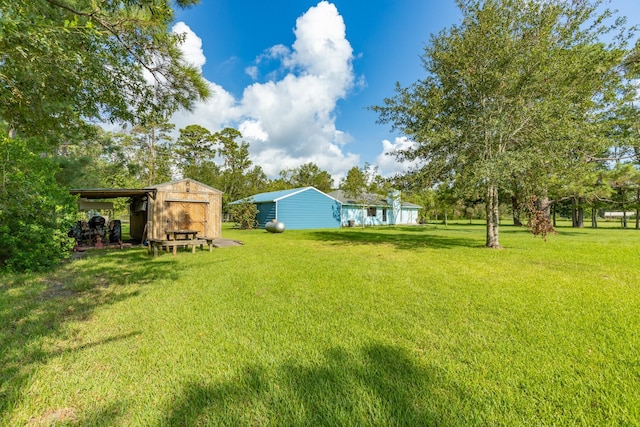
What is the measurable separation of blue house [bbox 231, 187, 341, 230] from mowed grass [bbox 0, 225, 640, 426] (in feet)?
55.7

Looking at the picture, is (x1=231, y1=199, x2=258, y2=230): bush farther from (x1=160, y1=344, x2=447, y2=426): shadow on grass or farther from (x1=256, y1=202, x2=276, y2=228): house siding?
(x1=160, y1=344, x2=447, y2=426): shadow on grass

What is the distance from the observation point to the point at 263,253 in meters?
8.88

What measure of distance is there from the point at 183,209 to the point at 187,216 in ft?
1.16

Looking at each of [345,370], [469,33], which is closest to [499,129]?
[469,33]

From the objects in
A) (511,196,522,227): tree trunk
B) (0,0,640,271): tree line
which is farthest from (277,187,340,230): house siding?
(511,196,522,227): tree trunk

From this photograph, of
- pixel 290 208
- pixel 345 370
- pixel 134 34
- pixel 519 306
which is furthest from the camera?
pixel 290 208

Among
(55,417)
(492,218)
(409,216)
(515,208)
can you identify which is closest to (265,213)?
(492,218)

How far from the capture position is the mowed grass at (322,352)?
184cm

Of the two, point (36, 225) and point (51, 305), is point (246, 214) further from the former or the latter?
point (51, 305)

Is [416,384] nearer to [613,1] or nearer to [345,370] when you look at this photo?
[345,370]

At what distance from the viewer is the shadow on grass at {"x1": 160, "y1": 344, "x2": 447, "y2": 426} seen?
1764 millimetres

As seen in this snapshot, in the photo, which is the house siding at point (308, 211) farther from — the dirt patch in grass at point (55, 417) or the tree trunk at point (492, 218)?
the dirt patch in grass at point (55, 417)

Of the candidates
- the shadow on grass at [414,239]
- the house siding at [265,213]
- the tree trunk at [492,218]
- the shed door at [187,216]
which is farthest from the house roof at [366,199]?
the tree trunk at [492,218]

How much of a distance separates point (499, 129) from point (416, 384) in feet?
30.5
